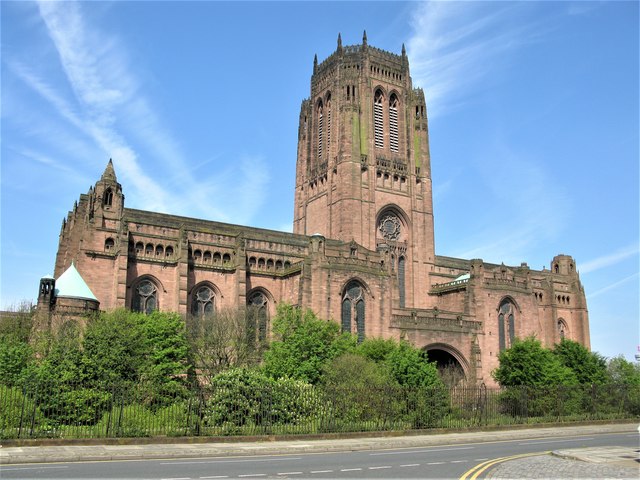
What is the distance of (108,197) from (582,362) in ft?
147

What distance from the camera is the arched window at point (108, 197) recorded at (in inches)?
2165

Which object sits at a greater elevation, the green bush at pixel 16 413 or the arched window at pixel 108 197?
the arched window at pixel 108 197

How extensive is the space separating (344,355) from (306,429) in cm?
1416

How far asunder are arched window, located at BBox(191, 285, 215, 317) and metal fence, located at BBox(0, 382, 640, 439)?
23830mm

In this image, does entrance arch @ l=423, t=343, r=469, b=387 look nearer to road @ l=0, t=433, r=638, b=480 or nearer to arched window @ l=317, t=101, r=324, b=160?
arched window @ l=317, t=101, r=324, b=160

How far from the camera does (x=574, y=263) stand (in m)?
79.3

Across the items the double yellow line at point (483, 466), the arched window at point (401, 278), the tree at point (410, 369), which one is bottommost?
the double yellow line at point (483, 466)

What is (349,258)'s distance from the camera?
180 feet

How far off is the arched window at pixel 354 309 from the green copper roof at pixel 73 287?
19771mm

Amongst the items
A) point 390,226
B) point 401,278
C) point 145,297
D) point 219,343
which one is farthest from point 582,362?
point 145,297

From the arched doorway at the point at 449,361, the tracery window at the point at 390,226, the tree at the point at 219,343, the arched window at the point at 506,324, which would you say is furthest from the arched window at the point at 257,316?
the arched window at the point at 506,324

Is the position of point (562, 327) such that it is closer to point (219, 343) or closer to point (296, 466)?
point (219, 343)

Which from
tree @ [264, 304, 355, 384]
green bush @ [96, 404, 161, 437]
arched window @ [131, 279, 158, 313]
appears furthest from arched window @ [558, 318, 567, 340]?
green bush @ [96, 404, 161, 437]

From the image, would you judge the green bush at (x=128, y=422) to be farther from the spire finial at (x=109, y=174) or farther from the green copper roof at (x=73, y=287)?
the spire finial at (x=109, y=174)
